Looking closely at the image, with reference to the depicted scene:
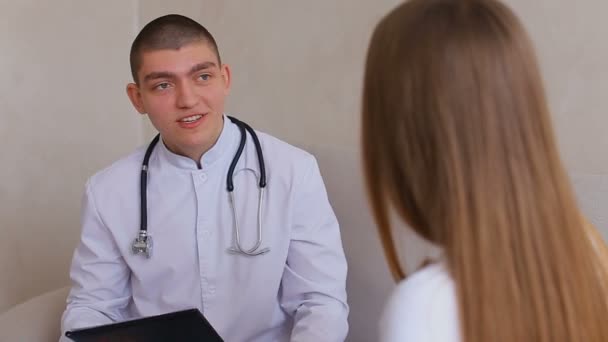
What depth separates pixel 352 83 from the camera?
2.05 m

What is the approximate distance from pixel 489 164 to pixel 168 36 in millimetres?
1042

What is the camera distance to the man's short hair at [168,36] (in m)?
1.66

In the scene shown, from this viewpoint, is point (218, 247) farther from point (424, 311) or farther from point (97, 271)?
point (424, 311)

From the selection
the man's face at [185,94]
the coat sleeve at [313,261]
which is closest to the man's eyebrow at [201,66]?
the man's face at [185,94]

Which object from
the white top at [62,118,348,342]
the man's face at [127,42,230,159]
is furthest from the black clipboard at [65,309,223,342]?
the man's face at [127,42,230,159]

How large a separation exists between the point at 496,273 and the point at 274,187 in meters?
0.93

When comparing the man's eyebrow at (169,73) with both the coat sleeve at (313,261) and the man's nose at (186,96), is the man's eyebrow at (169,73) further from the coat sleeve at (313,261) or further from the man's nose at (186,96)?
the coat sleeve at (313,261)

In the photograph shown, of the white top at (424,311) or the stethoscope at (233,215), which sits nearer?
the white top at (424,311)

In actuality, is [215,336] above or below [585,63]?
below

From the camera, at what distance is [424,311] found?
0.79 m

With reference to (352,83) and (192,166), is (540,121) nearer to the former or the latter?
(192,166)

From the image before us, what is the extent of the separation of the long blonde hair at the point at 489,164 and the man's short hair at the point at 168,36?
36.6 inches

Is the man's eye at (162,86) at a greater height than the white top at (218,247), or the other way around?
the man's eye at (162,86)

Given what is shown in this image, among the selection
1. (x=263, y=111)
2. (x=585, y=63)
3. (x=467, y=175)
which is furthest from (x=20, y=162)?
(x=467, y=175)
